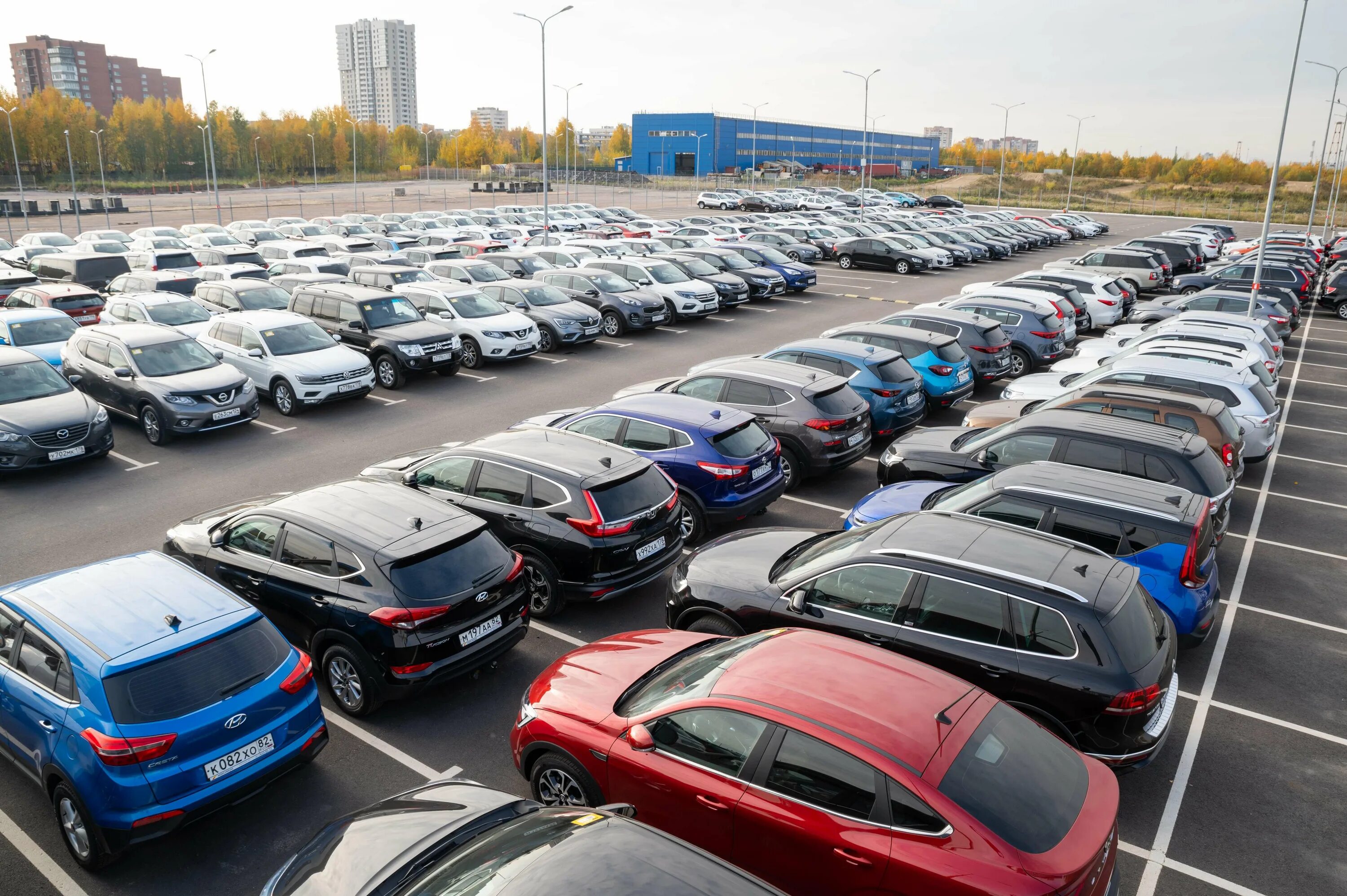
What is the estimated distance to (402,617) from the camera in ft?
22.3

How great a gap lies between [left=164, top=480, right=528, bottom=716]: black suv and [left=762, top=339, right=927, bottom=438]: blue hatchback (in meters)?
7.29

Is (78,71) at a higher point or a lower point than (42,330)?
higher

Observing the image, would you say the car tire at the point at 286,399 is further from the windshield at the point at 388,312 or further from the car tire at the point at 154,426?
the windshield at the point at 388,312

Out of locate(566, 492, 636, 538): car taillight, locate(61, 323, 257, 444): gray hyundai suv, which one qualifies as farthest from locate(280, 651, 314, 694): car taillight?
locate(61, 323, 257, 444): gray hyundai suv

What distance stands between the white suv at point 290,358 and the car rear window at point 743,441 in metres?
8.74

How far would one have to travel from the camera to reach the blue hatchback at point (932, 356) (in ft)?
50.3

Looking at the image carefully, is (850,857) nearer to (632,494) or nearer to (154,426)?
(632,494)

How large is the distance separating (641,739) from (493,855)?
4.47 feet

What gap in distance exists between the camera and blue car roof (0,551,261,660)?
5.76 m

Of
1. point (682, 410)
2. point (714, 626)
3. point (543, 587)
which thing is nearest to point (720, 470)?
point (682, 410)

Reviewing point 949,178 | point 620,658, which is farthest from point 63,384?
point 949,178

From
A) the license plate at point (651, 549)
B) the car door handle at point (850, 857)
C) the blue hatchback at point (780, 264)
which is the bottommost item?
the license plate at point (651, 549)

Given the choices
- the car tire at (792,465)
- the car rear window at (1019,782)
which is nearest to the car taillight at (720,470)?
the car tire at (792,465)

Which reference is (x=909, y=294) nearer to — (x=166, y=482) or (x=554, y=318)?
(x=554, y=318)
